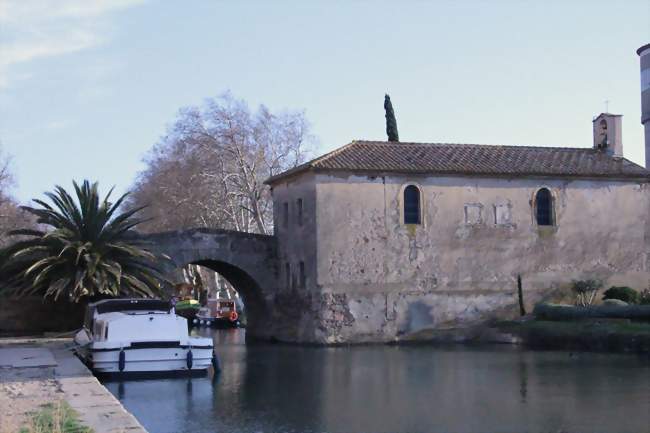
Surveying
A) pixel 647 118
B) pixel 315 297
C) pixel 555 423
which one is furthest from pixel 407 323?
pixel 647 118

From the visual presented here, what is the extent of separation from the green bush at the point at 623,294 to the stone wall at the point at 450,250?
866 millimetres

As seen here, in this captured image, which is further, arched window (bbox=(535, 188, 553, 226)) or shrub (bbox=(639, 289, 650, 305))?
arched window (bbox=(535, 188, 553, 226))

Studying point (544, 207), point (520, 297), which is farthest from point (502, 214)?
point (520, 297)

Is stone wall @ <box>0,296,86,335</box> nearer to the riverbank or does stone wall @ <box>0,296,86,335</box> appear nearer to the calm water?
the calm water

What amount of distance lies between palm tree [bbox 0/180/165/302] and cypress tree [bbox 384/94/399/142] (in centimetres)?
1271

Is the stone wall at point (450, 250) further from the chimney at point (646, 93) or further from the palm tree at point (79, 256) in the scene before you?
the chimney at point (646, 93)

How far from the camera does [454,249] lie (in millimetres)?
34875

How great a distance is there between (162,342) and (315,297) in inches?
453

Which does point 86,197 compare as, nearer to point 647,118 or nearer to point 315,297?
point 315,297

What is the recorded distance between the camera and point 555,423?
16.3 m

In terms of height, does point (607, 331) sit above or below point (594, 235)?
below

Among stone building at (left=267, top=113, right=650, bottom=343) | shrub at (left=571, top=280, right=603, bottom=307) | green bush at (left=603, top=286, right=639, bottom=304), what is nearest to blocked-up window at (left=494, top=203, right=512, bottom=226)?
stone building at (left=267, top=113, right=650, bottom=343)

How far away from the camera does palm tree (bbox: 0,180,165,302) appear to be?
29.0 m

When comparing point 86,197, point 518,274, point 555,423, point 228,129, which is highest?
point 228,129
